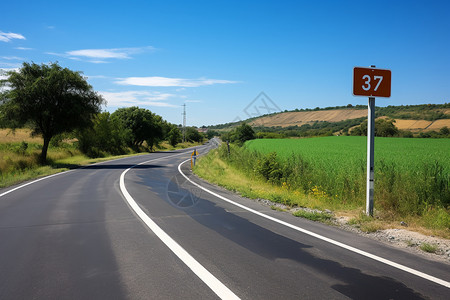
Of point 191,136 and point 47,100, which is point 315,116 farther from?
point 47,100

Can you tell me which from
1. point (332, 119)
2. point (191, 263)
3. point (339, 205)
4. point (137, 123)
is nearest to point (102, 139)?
point (137, 123)

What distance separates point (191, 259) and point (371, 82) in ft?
19.4

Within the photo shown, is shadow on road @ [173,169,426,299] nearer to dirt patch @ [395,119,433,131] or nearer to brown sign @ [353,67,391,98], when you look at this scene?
brown sign @ [353,67,391,98]

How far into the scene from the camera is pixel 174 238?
19.5 feet

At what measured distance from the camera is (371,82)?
7.78 metres

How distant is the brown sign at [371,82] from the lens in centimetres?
767

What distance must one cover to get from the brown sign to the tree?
24.1 m

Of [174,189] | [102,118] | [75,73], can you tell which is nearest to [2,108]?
[75,73]

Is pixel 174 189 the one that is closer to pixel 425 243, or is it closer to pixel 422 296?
pixel 425 243

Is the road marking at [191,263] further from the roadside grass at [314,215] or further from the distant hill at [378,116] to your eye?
the distant hill at [378,116]

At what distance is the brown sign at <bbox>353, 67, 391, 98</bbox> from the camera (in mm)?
7668

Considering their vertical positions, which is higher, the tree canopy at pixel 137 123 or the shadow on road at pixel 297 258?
the tree canopy at pixel 137 123

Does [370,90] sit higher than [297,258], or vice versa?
[370,90]

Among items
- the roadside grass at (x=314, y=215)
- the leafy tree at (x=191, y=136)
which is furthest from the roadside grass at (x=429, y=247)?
the leafy tree at (x=191, y=136)
